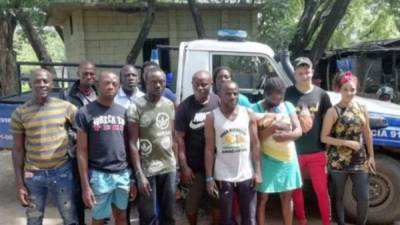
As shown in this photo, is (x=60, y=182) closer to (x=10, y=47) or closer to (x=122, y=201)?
(x=122, y=201)

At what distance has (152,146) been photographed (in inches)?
149

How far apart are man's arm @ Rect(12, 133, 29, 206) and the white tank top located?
1486mm

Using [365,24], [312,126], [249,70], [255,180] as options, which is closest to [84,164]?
[255,180]

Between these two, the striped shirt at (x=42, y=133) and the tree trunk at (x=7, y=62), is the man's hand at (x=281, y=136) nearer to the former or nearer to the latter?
the striped shirt at (x=42, y=133)

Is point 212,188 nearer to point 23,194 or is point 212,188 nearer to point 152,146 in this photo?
point 152,146

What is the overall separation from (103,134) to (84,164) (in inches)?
10.5

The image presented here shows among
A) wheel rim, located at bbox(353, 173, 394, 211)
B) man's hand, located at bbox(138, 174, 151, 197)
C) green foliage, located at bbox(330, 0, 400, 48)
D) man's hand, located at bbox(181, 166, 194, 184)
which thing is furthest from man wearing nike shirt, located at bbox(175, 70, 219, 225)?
green foliage, located at bbox(330, 0, 400, 48)

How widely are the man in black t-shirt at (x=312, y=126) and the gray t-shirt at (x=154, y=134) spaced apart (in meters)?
1.16

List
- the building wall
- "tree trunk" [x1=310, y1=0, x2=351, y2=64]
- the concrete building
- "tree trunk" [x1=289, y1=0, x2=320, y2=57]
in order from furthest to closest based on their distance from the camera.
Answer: the building wall
the concrete building
"tree trunk" [x1=289, y1=0, x2=320, y2=57]
"tree trunk" [x1=310, y1=0, x2=351, y2=64]

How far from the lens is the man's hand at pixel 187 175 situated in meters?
3.90

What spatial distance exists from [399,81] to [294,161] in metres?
8.81

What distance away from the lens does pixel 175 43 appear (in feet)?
44.7

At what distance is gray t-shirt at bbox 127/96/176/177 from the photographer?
3.75m

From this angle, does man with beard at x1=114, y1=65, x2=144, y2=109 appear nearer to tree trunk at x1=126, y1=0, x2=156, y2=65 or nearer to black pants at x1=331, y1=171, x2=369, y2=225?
black pants at x1=331, y1=171, x2=369, y2=225
